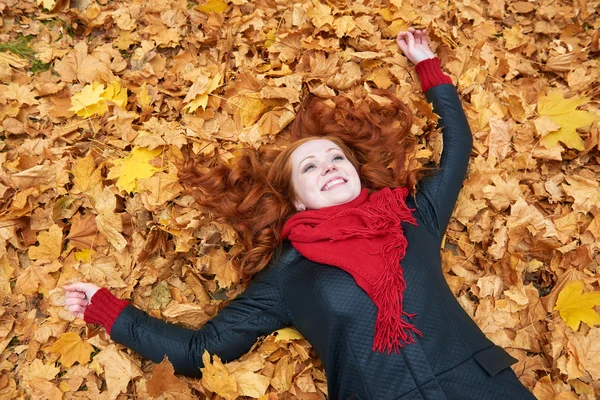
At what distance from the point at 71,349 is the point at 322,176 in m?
1.71

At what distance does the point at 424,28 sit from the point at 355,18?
19.2 inches

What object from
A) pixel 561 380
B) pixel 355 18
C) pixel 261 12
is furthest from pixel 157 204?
pixel 561 380

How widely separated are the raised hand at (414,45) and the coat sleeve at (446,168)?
34 cm

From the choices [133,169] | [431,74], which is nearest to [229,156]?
[133,169]

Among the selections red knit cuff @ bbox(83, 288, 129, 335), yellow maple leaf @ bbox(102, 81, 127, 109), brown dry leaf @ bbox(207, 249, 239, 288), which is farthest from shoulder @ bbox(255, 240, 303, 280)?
yellow maple leaf @ bbox(102, 81, 127, 109)

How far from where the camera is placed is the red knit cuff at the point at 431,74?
3.08 metres

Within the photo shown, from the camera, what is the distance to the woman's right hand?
2.69 metres

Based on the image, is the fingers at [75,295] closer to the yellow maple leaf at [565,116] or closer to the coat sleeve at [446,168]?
the coat sleeve at [446,168]

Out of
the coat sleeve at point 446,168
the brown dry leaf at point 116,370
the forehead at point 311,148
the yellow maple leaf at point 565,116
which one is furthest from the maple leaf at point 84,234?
the yellow maple leaf at point 565,116

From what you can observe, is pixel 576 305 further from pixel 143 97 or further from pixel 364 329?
pixel 143 97

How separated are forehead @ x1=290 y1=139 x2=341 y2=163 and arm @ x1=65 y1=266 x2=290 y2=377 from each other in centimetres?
68

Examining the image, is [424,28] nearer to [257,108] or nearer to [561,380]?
[257,108]

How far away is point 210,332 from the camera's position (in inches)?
102

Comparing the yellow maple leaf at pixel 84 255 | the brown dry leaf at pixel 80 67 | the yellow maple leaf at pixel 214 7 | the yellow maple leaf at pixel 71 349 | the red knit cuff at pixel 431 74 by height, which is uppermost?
the yellow maple leaf at pixel 214 7
